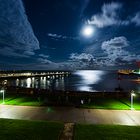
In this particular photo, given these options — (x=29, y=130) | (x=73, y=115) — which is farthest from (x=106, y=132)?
(x=29, y=130)

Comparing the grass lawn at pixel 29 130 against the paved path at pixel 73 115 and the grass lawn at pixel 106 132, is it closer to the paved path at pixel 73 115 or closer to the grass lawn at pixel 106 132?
the grass lawn at pixel 106 132

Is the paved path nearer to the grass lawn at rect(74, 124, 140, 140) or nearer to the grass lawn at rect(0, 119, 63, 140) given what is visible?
the grass lawn at rect(74, 124, 140, 140)

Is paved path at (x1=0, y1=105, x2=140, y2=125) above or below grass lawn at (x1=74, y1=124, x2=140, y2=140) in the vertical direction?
above

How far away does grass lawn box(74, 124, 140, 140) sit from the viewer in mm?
12406

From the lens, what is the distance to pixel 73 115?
1788cm

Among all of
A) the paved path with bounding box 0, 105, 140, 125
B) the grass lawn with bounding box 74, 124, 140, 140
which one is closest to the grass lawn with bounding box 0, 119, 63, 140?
the grass lawn with bounding box 74, 124, 140, 140

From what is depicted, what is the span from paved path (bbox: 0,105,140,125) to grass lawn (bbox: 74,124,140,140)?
1.62m

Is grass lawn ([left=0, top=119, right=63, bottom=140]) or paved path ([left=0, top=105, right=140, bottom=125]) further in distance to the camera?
paved path ([left=0, top=105, right=140, bottom=125])

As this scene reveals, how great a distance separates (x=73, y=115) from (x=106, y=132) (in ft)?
16.9

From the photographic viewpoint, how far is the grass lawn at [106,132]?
12.4m

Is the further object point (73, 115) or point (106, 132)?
point (73, 115)

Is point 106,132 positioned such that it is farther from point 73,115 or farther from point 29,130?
point 29,130

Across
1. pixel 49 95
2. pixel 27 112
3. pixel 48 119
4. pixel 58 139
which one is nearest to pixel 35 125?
pixel 48 119

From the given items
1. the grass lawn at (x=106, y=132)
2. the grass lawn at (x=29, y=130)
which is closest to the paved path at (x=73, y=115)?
the grass lawn at (x=106, y=132)
